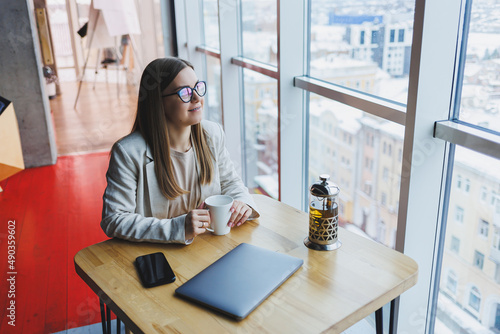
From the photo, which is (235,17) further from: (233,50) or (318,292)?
(318,292)

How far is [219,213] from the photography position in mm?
1222

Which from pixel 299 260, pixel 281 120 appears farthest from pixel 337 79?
pixel 299 260

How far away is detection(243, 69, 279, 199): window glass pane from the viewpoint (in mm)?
2854

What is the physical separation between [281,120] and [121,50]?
2.42m

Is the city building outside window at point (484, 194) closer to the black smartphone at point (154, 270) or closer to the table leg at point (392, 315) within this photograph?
the table leg at point (392, 315)

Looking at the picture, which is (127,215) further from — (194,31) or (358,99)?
(194,31)

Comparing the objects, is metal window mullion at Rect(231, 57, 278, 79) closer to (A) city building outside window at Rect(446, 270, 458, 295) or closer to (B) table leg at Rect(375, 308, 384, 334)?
(A) city building outside window at Rect(446, 270, 458, 295)

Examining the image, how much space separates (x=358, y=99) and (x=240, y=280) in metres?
1.01

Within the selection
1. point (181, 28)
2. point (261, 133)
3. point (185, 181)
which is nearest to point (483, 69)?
point (185, 181)

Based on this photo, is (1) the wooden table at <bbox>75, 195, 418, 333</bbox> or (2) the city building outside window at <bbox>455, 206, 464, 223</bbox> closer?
(1) the wooden table at <bbox>75, 195, 418, 333</bbox>

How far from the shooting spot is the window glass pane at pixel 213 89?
12.8ft

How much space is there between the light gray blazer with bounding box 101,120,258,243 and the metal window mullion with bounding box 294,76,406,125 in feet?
1.88

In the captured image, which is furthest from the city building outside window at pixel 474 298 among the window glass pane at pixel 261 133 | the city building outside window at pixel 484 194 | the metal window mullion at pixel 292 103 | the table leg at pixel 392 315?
the window glass pane at pixel 261 133

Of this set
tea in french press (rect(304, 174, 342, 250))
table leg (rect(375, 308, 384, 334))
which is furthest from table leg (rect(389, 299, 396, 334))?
tea in french press (rect(304, 174, 342, 250))
